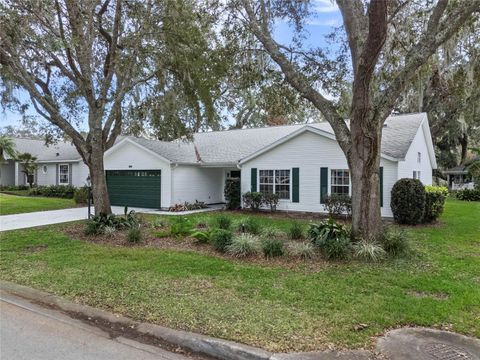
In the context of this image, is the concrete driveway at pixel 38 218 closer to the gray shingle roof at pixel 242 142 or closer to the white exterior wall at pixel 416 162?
the gray shingle roof at pixel 242 142

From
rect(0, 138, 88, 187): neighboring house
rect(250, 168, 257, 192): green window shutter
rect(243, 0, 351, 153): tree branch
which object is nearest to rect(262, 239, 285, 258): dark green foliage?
rect(243, 0, 351, 153): tree branch

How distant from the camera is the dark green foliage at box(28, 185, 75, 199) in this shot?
80.7 feet

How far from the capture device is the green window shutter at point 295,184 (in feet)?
52.3

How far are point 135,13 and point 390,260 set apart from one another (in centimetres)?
953

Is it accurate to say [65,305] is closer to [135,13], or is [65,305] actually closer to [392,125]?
[135,13]

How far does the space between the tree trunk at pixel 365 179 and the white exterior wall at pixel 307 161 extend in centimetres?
676

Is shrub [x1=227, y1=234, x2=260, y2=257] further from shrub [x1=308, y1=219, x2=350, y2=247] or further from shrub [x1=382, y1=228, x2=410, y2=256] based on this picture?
shrub [x1=382, y1=228, x2=410, y2=256]

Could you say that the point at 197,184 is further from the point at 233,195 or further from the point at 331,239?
the point at 331,239

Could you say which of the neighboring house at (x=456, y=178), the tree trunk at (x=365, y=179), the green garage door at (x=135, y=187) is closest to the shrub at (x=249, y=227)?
the tree trunk at (x=365, y=179)

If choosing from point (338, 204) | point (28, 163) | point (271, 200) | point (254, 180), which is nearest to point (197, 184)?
point (254, 180)

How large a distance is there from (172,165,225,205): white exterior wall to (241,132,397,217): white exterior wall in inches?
164

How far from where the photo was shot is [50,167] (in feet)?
91.4

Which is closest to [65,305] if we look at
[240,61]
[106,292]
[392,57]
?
[106,292]

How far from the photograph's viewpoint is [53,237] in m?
10.0
